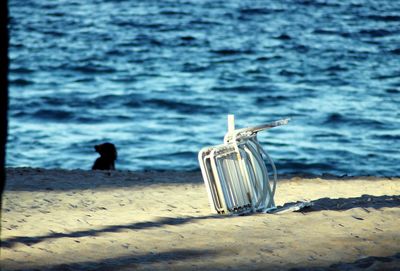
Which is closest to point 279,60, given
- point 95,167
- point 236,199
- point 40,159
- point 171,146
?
point 171,146

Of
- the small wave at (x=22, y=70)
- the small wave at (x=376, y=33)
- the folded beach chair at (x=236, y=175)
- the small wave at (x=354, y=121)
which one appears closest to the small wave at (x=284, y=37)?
the small wave at (x=376, y=33)

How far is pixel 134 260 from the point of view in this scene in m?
7.19

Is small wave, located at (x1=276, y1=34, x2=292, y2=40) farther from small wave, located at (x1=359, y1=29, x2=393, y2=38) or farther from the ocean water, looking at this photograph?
small wave, located at (x1=359, y1=29, x2=393, y2=38)

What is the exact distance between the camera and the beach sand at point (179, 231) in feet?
23.4

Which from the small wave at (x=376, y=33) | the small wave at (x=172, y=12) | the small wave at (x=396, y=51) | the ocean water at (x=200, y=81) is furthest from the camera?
the small wave at (x=172, y=12)

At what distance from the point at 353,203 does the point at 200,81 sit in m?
18.8

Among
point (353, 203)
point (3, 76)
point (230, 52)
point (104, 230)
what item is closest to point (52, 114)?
point (230, 52)

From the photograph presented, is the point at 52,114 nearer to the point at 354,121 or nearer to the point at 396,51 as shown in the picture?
the point at 354,121

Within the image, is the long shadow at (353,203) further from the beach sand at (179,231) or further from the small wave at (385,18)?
the small wave at (385,18)

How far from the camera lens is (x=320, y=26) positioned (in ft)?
114

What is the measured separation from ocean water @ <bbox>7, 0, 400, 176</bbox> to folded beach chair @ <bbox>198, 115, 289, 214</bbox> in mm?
9992

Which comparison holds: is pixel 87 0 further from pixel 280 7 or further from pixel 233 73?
pixel 233 73

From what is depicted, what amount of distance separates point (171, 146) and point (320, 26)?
15.1 metres

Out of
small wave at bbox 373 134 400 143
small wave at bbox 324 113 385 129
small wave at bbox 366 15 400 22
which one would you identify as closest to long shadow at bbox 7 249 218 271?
small wave at bbox 373 134 400 143
